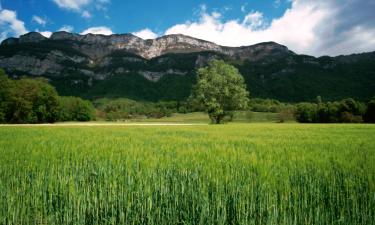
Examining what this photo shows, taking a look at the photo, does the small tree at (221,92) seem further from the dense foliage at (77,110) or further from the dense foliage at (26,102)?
the dense foliage at (77,110)

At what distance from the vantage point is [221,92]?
2562 inches

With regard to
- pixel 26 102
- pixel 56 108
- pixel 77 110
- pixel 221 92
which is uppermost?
pixel 221 92

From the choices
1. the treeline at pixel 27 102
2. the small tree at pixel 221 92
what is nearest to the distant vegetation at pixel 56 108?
the treeline at pixel 27 102

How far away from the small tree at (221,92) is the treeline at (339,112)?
2016 inches

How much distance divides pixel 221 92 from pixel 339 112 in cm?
5965

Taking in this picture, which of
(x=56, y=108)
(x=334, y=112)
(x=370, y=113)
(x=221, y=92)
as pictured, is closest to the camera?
(x=221, y=92)

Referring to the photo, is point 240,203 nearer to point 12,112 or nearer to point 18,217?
point 18,217

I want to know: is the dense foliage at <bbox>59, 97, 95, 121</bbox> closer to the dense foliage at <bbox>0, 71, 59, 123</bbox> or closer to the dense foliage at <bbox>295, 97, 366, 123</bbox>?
the dense foliage at <bbox>0, 71, 59, 123</bbox>

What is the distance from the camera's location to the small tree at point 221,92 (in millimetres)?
64250

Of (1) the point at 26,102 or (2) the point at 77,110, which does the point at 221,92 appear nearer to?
(1) the point at 26,102

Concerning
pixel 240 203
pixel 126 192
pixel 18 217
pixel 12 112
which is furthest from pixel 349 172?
pixel 12 112

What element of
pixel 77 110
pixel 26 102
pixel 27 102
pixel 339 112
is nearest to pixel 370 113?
pixel 339 112

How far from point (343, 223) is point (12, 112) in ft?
311

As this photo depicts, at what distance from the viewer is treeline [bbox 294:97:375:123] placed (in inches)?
3661
